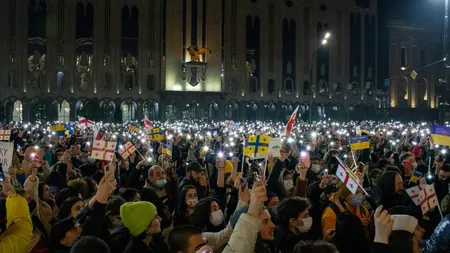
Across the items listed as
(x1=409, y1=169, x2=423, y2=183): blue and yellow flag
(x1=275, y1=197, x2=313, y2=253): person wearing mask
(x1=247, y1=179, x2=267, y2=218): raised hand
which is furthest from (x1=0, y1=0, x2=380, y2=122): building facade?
(x1=247, y1=179, x2=267, y2=218): raised hand

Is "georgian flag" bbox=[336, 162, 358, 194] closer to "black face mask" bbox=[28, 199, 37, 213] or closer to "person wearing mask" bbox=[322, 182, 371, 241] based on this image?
"person wearing mask" bbox=[322, 182, 371, 241]

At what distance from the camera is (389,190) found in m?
6.70

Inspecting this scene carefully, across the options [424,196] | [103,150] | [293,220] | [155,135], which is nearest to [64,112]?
[155,135]

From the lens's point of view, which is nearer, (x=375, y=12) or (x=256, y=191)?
(x=256, y=191)

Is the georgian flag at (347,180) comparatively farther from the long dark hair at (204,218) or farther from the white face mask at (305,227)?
the long dark hair at (204,218)

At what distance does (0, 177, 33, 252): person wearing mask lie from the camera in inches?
147

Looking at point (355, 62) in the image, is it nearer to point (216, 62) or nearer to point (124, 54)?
point (216, 62)

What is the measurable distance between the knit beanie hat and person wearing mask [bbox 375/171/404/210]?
3.55 metres

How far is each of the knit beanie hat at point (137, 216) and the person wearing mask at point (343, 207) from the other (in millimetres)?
1934

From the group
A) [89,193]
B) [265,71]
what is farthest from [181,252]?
[265,71]

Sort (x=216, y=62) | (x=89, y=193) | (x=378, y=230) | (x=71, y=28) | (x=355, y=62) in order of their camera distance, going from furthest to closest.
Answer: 1. (x=355, y=62)
2. (x=216, y=62)
3. (x=71, y=28)
4. (x=89, y=193)
5. (x=378, y=230)

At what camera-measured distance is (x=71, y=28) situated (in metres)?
46.1

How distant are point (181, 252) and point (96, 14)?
4570 centimetres

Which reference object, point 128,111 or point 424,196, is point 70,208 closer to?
point 424,196
